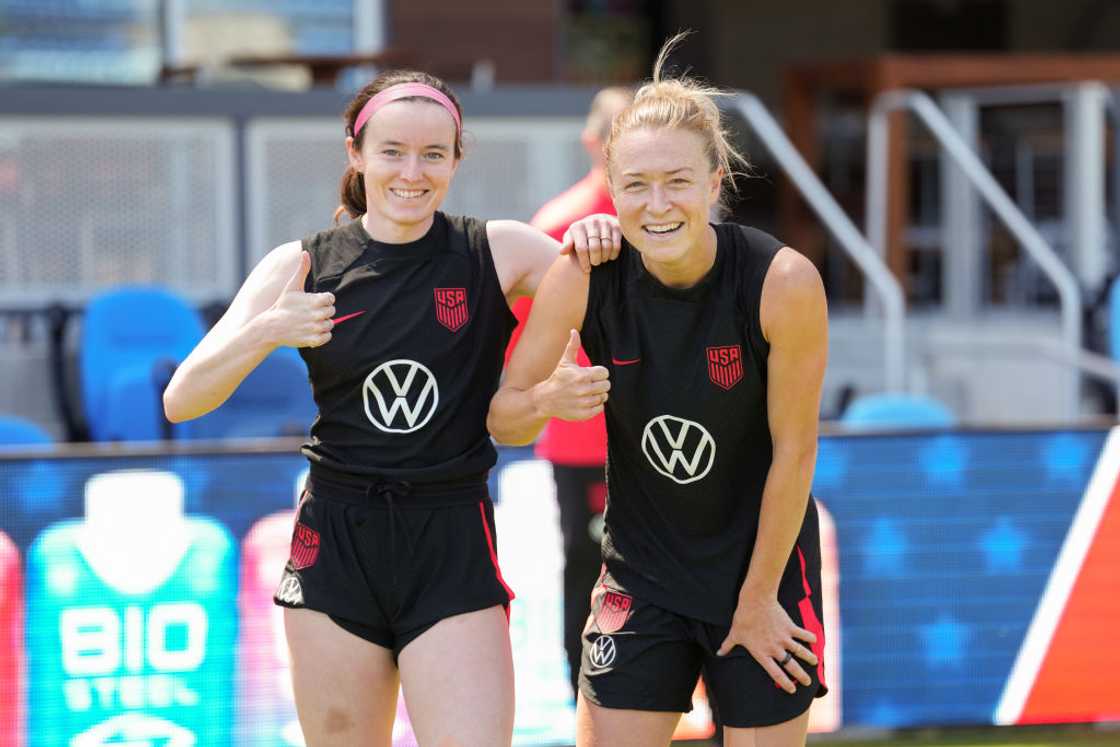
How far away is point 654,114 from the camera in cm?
282

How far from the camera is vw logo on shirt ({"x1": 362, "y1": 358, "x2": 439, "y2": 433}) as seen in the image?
9.79 ft

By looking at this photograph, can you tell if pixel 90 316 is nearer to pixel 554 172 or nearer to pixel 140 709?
pixel 554 172

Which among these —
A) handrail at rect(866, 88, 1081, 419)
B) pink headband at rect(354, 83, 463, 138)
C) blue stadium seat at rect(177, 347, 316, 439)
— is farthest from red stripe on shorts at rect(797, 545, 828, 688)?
handrail at rect(866, 88, 1081, 419)

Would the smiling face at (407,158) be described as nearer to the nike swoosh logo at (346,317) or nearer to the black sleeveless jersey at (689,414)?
the nike swoosh logo at (346,317)

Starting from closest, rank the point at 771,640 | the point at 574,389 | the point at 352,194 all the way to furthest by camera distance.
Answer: the point at 574,389
the point at 771,640
the point at 352,194

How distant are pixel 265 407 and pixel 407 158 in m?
4.94

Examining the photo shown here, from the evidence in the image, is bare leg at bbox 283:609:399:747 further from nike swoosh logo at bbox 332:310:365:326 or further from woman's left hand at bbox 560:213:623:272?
woman's left hand at bbox 560:213:623:272

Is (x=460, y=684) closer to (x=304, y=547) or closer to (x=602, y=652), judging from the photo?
(x=602, y=652)

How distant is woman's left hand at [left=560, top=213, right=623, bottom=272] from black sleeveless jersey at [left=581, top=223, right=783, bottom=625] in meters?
0.03

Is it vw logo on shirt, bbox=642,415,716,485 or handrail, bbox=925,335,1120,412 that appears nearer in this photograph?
vw logo on shirt, bbox=642,415,716,485

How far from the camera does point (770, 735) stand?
2906 millimetres

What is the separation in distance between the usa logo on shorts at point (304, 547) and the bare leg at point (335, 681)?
0.32ft

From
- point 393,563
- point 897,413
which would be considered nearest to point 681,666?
point 393,563

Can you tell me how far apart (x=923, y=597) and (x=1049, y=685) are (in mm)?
520
